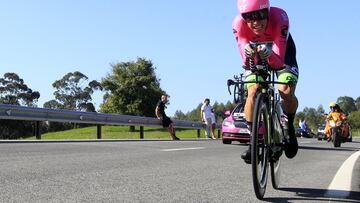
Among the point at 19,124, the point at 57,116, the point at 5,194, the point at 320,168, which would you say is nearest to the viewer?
the point at 5,194

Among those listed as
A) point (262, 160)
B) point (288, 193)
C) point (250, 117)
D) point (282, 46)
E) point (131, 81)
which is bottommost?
point (288, 193)

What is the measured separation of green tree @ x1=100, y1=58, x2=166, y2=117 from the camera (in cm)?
8700

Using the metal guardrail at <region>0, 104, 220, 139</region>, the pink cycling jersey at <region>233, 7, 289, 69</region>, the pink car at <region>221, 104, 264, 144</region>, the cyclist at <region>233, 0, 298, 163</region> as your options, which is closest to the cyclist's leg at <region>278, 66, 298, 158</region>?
the cyclist at <region>233, 0, 298, 163</region>

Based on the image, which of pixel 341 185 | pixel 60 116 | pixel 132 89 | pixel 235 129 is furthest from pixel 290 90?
pixel 132 89

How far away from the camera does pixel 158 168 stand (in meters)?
6.72

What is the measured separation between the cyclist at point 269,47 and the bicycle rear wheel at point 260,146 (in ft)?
0.87

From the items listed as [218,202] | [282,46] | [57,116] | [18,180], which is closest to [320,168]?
[282,46]

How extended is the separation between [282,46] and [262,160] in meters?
1.19

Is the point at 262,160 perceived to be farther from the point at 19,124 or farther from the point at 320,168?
the point at 19,124

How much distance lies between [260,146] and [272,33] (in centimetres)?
124

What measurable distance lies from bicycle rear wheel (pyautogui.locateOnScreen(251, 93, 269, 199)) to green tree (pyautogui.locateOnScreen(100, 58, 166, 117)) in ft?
264

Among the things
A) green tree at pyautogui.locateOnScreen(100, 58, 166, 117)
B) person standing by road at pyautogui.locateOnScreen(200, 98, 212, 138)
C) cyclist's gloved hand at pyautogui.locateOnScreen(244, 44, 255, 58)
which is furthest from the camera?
green tree at pyautogui.locateOnScreen(100, 58, 166, 117)

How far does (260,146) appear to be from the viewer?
15.0 ft

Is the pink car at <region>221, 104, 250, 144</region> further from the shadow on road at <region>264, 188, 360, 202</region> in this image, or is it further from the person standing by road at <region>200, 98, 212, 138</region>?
the shadow on road at <region>264, 188, 360, 202</region>
